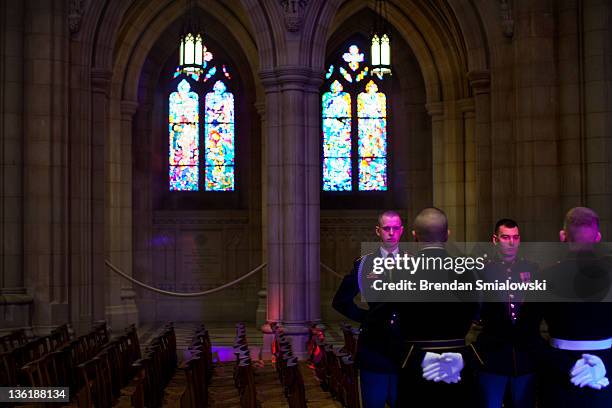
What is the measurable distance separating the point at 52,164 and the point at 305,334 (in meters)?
4.26

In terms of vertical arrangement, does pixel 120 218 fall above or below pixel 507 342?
above

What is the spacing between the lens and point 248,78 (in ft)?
67.4

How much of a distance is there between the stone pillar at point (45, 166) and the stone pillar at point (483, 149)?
651 cm

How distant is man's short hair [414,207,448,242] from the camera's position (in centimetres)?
522

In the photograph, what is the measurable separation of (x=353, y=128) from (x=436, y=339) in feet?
52.1

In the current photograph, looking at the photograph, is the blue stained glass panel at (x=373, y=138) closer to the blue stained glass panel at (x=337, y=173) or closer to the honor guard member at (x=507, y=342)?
the blue stained glass panel at (x=337, y=173)

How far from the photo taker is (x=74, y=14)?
44.4 feet

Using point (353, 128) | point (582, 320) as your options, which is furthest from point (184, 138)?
point (582, 320)

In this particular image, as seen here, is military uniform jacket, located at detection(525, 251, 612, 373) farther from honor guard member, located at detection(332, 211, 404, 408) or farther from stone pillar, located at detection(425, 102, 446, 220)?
stone pillar, located at detection(425, 102, 446, 220)

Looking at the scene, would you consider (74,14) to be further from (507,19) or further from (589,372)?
(589,372)

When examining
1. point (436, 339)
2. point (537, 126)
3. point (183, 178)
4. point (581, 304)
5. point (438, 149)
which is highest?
point (438, 149)

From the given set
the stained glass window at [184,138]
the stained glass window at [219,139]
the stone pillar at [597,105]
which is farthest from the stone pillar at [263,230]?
the stone pillar at [597,105]

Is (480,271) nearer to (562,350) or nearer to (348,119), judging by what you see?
(562,350)

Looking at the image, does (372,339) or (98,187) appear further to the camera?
(98,187)
